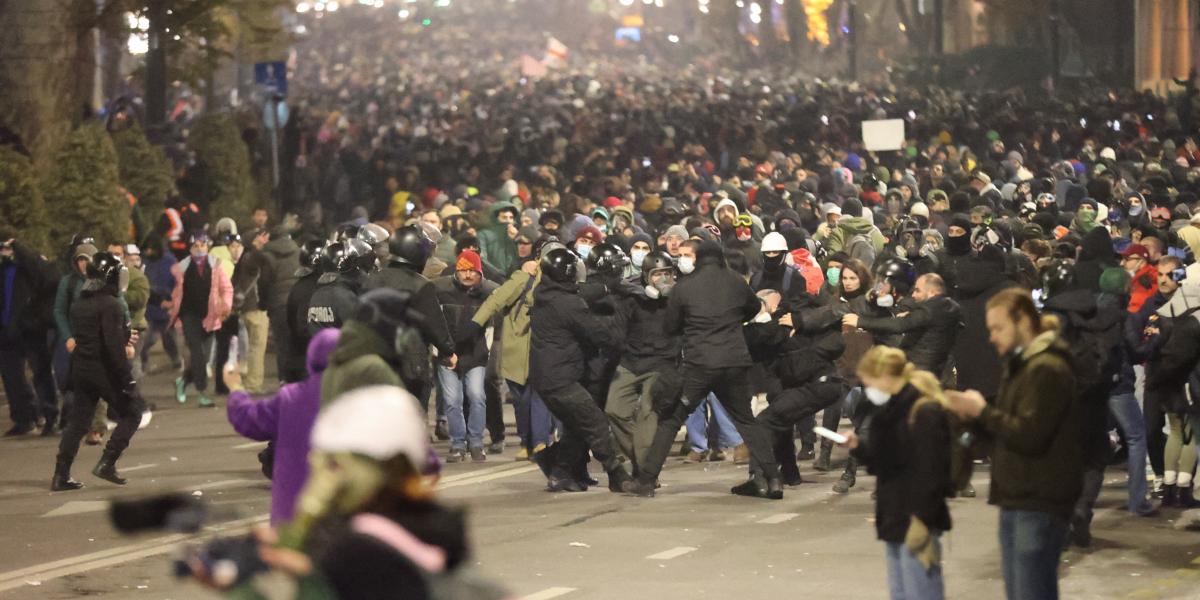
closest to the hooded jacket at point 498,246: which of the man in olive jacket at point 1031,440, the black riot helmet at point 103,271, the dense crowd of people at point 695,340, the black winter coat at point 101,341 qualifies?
the dense crowd of people at point 695,340

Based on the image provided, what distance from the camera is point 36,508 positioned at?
13.1m

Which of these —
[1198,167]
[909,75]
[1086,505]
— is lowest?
[1086,505]

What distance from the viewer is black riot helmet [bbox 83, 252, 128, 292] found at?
14.0 m

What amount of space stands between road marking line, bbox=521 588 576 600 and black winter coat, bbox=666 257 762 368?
3252 millimetres

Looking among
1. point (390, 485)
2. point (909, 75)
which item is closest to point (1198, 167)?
point (390, 485)

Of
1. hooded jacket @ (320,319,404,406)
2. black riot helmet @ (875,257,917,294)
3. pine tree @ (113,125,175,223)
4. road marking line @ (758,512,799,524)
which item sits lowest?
road marking line @ (758,512,799,524)

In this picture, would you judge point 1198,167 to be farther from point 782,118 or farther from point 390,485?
point 390,485

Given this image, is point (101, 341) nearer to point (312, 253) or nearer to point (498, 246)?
point (312, 253)

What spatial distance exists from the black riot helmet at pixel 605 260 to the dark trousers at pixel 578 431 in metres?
1.20

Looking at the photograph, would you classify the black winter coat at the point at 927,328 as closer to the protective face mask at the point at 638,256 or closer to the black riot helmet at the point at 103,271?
the protective face mask at the point at 638,256

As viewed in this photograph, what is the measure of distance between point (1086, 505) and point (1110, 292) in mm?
1524

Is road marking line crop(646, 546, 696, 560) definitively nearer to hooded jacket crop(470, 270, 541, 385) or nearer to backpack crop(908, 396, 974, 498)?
backpack crop(908, 396, 974, 498)

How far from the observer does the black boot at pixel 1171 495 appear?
12172 mm

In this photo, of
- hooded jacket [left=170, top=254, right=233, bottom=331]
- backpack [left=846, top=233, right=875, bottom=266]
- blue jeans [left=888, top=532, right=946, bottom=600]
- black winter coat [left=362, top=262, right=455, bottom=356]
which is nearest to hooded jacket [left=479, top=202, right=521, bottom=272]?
hooded jacket [left=170, top=254, right=233, bottom=331]
